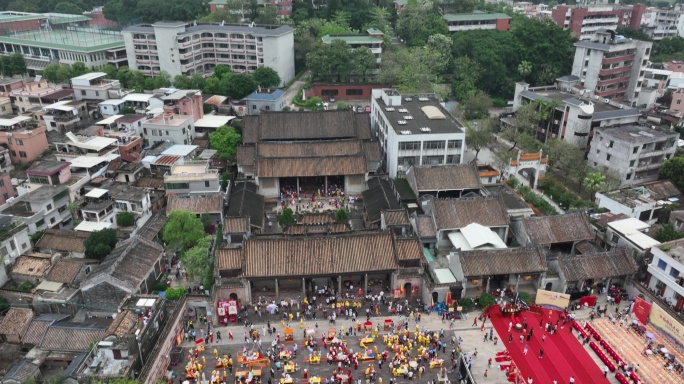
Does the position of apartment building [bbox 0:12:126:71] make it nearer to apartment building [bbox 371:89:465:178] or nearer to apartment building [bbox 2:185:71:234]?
apartment building [bbox 2:185:71:234]

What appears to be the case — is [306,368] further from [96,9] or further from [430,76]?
[96,9]

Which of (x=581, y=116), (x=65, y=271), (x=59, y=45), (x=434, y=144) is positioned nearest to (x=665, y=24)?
(x=581, y=116)

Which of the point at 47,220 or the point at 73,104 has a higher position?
the point at 73,104

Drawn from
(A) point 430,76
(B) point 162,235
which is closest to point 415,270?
(B) point 162,235

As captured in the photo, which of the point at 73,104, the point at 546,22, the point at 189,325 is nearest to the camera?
the point at 189,325

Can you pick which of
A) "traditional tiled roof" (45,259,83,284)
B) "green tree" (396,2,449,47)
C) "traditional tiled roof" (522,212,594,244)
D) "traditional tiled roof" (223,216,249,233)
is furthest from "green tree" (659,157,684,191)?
"traditional tiled roof" (45,259,83,284)

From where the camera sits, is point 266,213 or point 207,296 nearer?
point 207,296

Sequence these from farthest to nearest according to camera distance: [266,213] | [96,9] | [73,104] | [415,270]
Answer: [96,9]
[73,104]
[266,213]
[415,270]
